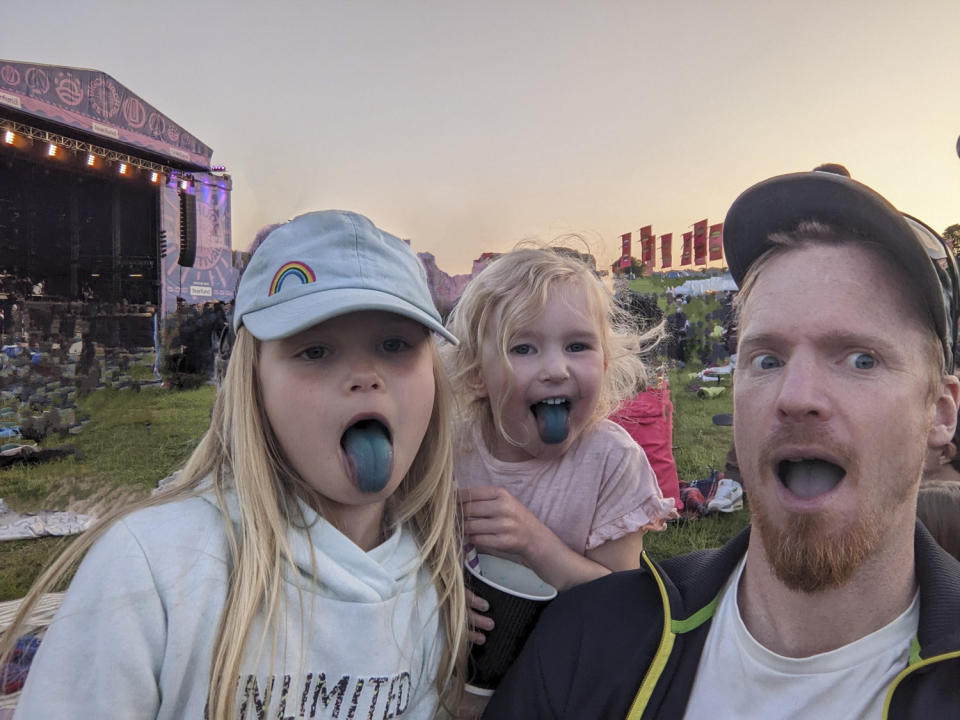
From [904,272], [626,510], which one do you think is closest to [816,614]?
[904,272]

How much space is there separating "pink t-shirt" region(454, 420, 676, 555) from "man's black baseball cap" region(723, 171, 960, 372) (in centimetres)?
86

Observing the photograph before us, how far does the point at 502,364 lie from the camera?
1.91m

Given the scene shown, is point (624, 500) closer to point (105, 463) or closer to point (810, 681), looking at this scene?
point (810, 681)

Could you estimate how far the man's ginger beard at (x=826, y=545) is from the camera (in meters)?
1.05

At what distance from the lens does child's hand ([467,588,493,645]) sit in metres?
1.43

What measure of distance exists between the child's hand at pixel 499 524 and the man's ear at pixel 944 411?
35.1 inches

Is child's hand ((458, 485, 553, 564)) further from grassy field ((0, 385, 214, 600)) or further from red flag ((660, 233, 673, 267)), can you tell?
red flag ((660, 233, 673, 267))

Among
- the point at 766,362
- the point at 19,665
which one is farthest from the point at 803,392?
the point at 19,665

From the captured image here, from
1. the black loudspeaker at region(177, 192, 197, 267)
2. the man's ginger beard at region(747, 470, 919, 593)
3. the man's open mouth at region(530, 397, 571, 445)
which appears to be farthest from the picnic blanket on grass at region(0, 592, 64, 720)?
the black loudspeaker at region(177, 192, 197, 267)

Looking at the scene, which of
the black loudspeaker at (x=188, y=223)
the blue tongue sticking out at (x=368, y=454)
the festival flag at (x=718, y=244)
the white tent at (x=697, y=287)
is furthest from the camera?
the black loudspeaker at (x=188, y=223)

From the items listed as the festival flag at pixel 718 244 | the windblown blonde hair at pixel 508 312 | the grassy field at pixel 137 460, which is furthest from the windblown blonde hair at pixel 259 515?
the grassy field at pixel 137 460

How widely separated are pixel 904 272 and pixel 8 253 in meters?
11.9

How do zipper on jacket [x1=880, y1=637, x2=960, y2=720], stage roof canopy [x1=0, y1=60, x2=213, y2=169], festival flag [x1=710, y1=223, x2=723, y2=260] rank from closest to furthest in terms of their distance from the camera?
zipper on jacket [x1=880, y1=637, x2=960, y2=720] → festival flag [x1=710, y1=223, x2=723, y2=260] → stage roof canopy [x1=0, y1=60, x2=213, y2=169]

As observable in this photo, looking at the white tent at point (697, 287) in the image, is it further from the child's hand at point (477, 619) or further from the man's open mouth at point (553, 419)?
the child's hand at point (477, 619)
